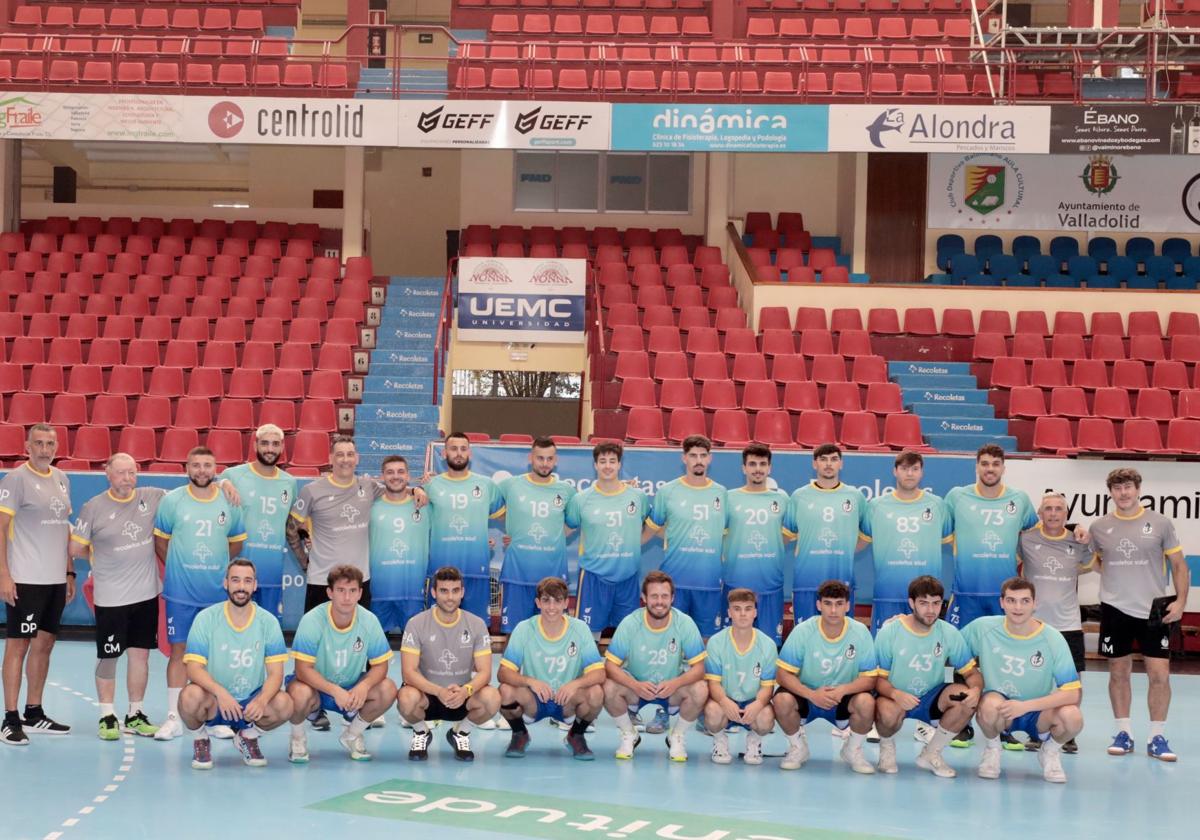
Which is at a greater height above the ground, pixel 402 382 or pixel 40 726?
pixel 402 382

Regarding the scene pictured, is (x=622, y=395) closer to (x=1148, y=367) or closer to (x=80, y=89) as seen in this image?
(x=1148, y=367)

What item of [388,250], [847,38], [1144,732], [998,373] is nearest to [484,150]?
[388,250]

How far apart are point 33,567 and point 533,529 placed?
360cm

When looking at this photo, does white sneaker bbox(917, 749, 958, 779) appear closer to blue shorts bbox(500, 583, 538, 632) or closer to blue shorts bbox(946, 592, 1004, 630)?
blue shorts bbox(946, 592, 1004, 630)

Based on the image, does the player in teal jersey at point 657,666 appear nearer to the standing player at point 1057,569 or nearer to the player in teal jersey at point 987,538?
the player in teal jersey at point 987,538

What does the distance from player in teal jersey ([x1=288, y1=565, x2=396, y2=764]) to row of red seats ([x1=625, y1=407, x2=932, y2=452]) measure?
7074mm

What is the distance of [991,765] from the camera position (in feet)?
29.9

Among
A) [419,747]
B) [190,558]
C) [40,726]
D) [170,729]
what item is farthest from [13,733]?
[419,747]

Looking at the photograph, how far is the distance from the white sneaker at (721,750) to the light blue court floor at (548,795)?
0.09 metres

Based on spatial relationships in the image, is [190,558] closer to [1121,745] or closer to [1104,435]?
[1121,745]

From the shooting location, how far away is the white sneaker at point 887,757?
9.16 meters

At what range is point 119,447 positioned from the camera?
16.1 m

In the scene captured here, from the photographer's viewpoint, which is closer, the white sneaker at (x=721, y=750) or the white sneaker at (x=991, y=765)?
the white sneaker at (x=991, y=765)

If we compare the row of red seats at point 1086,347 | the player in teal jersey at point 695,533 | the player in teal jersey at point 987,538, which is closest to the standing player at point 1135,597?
the player in teal jersey at point 987,538
